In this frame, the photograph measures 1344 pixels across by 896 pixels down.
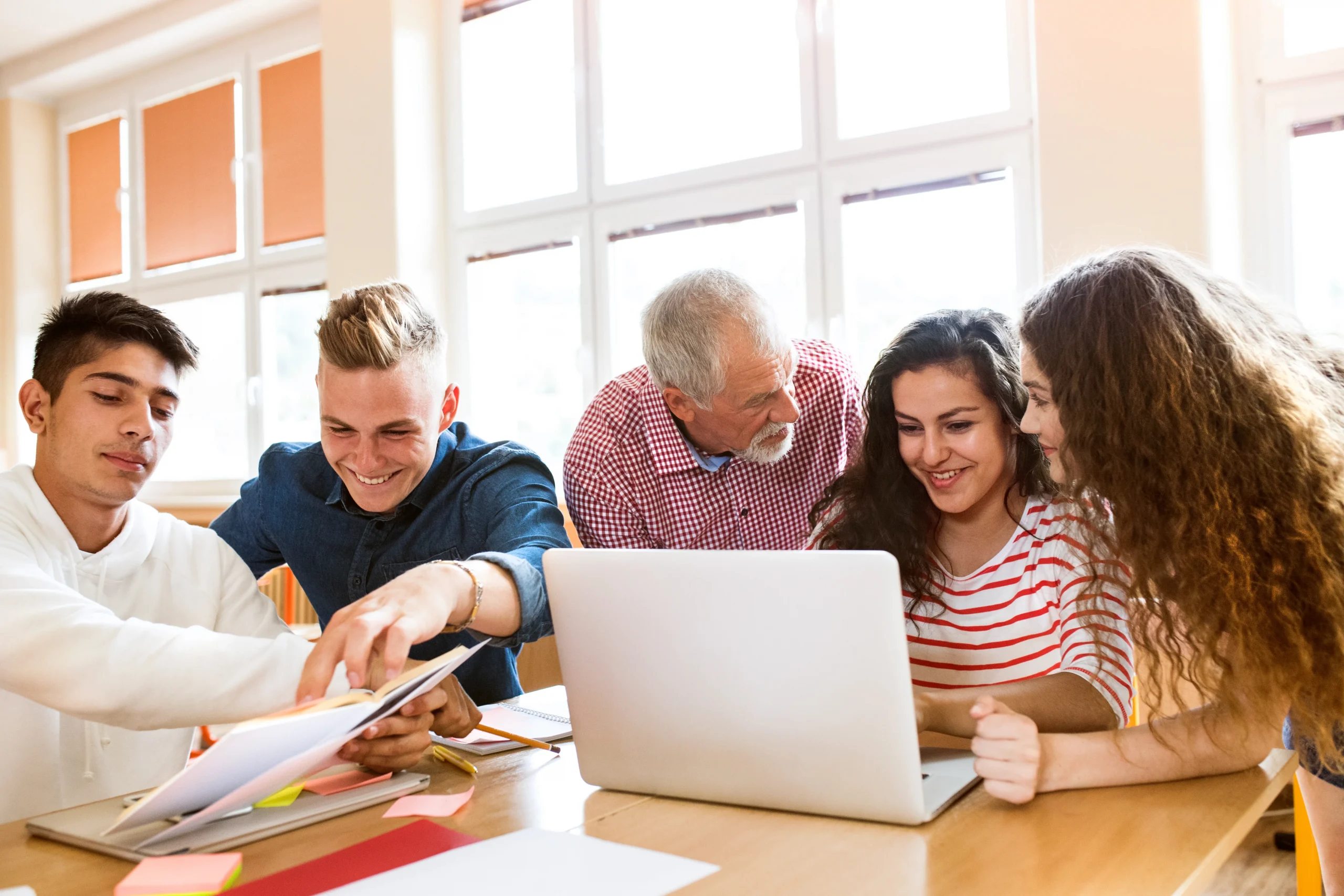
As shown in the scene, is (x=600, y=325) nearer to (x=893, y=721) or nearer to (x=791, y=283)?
(x=791, y=283)

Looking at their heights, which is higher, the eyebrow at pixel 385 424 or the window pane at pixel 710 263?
the window pane at pixel 710 263

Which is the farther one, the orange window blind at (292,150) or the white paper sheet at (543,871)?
the orange window blind at (292,150)

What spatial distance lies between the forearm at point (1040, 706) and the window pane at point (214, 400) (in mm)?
4566

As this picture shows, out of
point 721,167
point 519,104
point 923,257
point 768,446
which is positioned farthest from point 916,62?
point 768,446

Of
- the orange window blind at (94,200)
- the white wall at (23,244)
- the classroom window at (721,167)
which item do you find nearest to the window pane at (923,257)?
the classroom window at (721,167)

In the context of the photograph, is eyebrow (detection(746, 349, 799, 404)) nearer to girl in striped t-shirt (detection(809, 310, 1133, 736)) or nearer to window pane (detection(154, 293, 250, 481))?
girl in striped t-shirt (detection(809, 310, 1133, 736))

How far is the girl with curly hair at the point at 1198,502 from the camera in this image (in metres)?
1.09

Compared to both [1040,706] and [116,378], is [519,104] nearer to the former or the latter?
[116,378]

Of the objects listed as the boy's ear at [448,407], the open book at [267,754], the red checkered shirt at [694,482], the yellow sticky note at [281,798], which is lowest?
the yellow sticky note at [281,798]

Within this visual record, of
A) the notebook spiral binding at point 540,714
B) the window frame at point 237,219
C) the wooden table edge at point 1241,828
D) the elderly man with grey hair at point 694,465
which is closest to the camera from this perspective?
the wooden table edge at point 1241,828

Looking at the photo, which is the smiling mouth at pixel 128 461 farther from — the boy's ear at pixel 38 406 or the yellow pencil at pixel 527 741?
the yellow pencil at pixel 527 741

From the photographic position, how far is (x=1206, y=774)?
44.1 inches

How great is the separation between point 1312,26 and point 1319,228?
529mm

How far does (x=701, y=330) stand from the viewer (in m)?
1.99
